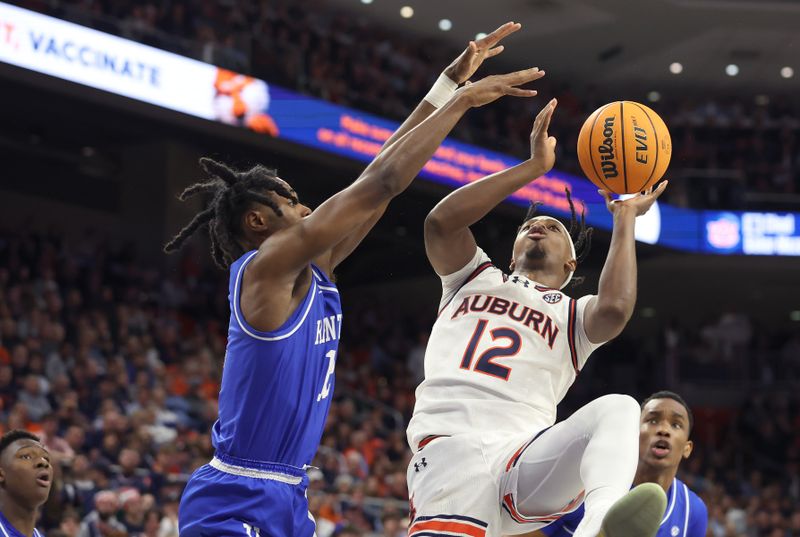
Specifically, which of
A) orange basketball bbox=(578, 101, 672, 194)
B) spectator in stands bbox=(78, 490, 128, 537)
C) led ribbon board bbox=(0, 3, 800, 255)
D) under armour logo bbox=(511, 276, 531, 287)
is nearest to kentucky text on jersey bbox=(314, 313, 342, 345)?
under armour logo bbox=(511, 276, 531, 287)

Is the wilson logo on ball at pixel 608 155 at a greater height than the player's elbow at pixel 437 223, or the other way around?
the wilson logo on ball at pixel 608 155

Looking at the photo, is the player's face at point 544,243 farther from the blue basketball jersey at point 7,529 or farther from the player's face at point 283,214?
the blue basketball jersey at point 7,529

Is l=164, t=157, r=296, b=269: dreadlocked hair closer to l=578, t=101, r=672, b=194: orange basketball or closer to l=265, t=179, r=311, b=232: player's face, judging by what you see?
l=265, t=179, r=311, b=232: player's face

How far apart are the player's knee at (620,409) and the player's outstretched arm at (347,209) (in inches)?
41.7

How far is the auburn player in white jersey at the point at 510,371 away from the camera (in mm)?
4426

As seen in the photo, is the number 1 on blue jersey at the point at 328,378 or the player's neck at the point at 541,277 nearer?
the number 1 on blue jersey at the point at 328,378

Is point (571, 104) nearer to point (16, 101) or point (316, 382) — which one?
point (16, 101)

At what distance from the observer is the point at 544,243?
507 centimetres

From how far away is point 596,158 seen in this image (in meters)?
5.43

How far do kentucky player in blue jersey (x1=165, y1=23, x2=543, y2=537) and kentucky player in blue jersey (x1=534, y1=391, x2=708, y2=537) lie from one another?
7.52 ft

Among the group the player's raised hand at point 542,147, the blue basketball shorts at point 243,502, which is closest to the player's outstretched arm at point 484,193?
the player's raised hand at point 542,147

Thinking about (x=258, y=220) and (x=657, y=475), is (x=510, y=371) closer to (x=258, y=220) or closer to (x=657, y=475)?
(x=258, y=220)

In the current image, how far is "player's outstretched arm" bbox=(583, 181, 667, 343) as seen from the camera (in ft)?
15.4

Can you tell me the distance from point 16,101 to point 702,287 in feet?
44.7
